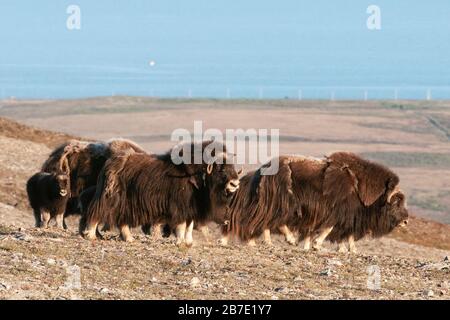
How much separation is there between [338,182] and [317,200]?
0.80 ft

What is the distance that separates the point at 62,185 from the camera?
1103 centimetres

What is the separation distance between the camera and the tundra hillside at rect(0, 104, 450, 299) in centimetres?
705

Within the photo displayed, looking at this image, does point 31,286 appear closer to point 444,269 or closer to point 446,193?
point 444,269

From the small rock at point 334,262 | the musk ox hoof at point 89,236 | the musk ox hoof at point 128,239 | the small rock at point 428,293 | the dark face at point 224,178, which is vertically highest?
the dark face at point 224,178

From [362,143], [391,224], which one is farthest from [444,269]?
[362,143]

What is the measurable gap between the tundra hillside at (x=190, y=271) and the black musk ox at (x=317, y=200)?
367 millimetres

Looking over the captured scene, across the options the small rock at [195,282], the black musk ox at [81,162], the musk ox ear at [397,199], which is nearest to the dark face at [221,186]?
the black musk ox at [81,162]

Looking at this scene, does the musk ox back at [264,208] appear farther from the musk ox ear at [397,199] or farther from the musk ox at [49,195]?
the musk ox at [49,195]

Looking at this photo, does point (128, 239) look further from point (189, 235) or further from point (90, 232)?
point (189, 235)

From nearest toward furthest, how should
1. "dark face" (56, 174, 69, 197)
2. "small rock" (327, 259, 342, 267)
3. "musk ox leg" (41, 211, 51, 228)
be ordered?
"small rock" (327, 259, 342, 267), "dark face" (56, 174, 69, 197), "musk ox leg" (41, 211, 51, 228)

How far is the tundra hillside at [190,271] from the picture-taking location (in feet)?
23.1

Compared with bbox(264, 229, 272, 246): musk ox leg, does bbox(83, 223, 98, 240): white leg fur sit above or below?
above

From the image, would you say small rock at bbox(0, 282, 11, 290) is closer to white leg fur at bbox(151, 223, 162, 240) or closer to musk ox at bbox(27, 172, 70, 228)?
white leg fur at bbox(151, 223, 162, 240)

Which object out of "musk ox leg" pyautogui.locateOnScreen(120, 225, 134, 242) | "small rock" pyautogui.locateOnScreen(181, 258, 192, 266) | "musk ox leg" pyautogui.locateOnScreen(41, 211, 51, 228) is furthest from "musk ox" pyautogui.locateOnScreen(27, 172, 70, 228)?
"small rock" pyautogui.locateOnScreen(181, 258, 192, 266)
